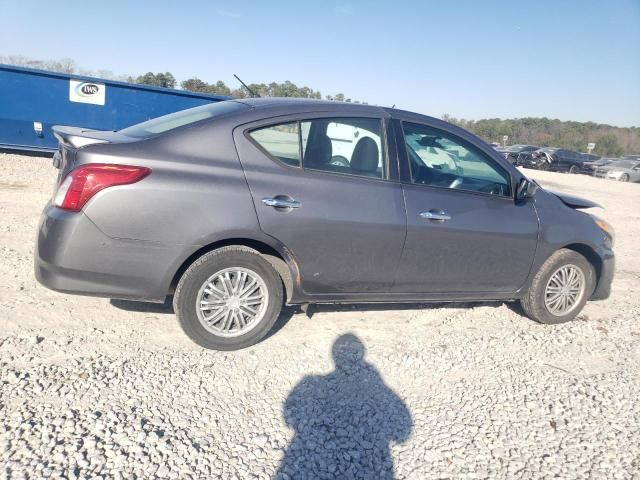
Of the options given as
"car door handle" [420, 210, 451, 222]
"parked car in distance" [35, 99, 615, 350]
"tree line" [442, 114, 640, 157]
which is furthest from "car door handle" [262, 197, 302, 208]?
"tree line" [442, 114, 640, 157]

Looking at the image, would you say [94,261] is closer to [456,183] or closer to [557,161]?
[456,183]

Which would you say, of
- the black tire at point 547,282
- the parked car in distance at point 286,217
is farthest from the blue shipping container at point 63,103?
the black tire at point 547,282

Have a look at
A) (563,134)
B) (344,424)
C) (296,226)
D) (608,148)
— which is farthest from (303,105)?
(563,134)

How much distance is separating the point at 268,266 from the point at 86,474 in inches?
65.3

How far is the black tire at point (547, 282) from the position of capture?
14.3ft

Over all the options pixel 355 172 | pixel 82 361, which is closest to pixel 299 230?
pixel 355 172

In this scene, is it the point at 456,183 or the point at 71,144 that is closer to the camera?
the point at 71,144

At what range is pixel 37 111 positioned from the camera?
40.1ft

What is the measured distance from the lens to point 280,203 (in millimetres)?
3311

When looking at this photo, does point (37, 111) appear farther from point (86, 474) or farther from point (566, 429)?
point (566, 429)

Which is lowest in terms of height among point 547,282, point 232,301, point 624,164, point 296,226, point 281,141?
point 232,301

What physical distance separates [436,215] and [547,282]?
4.65 feet

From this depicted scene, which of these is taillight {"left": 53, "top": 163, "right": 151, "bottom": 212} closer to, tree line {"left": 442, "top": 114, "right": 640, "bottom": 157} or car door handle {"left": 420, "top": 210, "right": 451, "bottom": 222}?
car door handle {"left": 420, "top": 210, "right": 451, "bottom": 222}

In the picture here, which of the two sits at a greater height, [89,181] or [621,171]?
[621,171]
